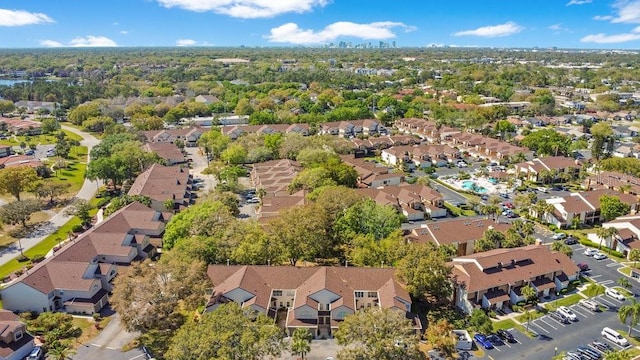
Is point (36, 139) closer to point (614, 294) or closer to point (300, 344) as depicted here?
point (300, 344)

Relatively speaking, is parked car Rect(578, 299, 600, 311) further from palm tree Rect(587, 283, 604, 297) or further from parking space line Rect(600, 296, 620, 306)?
palm tree Rect(587, 283, 604, 297)

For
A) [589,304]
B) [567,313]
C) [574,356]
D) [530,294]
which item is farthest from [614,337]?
[530,294]

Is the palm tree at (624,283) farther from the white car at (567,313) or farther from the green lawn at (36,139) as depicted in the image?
the green lawn at (36,139)

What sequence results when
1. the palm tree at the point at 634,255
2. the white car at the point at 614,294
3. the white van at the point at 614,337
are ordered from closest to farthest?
1. the white van at the point at 614,337
2. the white car at the point at 614,294
3. the palm tree at the point at 634,255

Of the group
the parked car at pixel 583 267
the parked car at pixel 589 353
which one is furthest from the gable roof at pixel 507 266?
the parked car at pixel 589 353

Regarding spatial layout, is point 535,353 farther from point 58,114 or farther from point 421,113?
point 58,114

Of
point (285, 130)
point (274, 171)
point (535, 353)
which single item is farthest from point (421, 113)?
point (535, 353)
